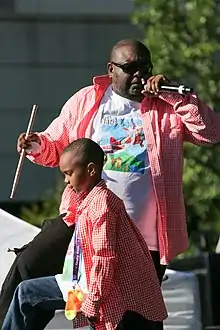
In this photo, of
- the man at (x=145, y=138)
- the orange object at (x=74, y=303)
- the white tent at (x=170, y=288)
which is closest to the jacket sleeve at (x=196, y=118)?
the man at (x=145, y=138)

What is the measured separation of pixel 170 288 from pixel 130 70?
1.90m

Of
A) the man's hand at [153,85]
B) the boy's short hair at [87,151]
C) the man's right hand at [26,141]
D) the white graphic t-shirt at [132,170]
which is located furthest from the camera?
the man's right hand at [26,141]

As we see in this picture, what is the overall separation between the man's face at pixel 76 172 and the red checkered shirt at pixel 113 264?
0.05m

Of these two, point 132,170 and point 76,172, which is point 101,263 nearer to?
point 76,172

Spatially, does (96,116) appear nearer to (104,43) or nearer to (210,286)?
(210,286)

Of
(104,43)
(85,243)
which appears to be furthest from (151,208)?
(104,43)

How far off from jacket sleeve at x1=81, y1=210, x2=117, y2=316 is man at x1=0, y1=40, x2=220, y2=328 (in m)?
0.45

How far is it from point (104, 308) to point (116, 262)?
0.21 metres

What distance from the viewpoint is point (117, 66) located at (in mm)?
5539

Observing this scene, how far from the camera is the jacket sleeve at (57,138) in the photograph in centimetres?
570

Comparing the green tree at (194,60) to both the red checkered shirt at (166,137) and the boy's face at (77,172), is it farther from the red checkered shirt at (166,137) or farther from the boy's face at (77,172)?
the boy's face at (77,172)

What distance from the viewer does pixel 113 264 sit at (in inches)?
196

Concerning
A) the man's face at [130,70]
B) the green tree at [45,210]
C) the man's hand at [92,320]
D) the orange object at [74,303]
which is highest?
the green tree at [45,210]

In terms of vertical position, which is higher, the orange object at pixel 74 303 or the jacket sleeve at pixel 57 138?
the jacket sleeve at pixel 57 138
